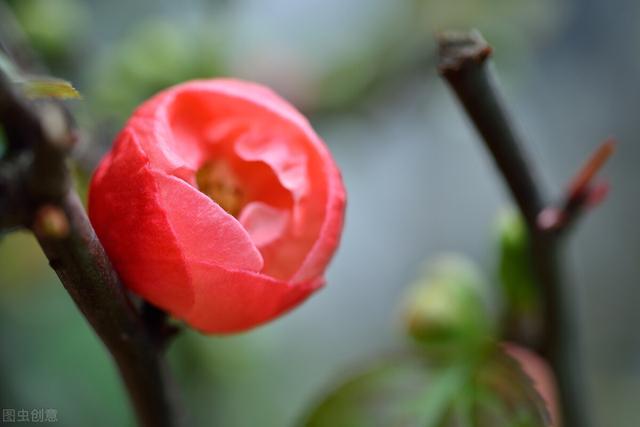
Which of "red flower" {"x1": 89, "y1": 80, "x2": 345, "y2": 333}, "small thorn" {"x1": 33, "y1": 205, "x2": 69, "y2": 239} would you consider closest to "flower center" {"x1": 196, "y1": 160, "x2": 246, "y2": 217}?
"red flower" {"x1": 89, "y1": 80, "x2": 345, "y2": 333}

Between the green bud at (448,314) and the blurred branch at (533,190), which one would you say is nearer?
the blurred branch at (533,190)

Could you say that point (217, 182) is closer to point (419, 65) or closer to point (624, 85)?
point (419, 65)

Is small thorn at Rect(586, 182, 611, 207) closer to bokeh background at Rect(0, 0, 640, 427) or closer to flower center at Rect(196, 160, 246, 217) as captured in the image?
bokeh background at Rect(0, 0, 640, 427)

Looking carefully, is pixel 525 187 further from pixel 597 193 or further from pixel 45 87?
pixel 45 87

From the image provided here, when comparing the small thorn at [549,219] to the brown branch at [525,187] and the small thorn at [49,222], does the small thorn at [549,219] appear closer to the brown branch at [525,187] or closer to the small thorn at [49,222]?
the brown branch at [525,187]

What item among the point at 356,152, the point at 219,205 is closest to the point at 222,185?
the point at 219,205

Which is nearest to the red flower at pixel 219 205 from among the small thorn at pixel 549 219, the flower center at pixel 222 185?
the flower center at pixel 222 185
